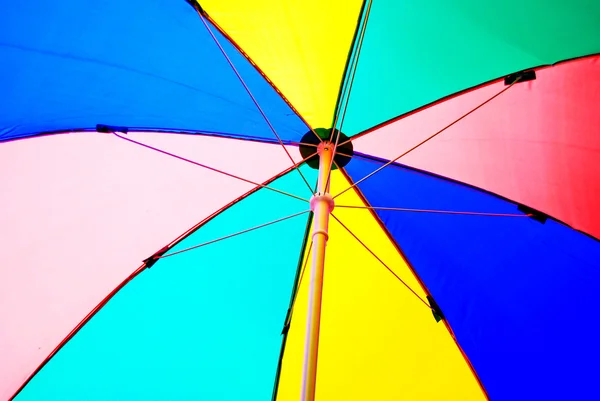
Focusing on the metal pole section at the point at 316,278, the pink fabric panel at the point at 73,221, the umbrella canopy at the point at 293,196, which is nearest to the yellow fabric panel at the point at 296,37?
the umbrella canopy at the point at 293,196

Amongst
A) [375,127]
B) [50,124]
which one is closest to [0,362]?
[50,124]

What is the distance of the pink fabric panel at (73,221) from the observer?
215cm

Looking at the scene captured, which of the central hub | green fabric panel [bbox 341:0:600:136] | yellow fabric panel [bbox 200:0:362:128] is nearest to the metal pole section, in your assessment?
the central hub

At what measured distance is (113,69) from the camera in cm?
203

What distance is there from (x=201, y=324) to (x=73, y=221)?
72 centimetres

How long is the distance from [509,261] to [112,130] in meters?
1.78

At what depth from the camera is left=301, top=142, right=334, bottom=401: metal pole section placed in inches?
69.8

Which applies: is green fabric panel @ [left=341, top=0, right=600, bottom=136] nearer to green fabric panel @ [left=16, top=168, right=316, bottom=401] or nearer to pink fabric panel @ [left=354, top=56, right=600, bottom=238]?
pink fabric panel @ [left=354, top=56, right=600, bottom=238]

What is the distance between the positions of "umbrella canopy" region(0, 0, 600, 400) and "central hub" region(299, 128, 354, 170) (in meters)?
0.01

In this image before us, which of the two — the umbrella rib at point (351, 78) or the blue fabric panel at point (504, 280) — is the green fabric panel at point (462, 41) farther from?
the blue fabric panel at point (504, 280)

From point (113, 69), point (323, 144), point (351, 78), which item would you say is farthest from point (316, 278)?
point (113, 69)

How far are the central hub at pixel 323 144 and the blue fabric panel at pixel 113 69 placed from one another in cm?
26

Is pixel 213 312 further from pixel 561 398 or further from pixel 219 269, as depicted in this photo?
pixel 561 398

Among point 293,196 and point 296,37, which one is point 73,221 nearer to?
point 293,196
